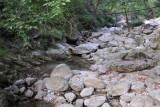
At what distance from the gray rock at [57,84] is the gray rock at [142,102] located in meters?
1.91

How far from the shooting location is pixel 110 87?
3.88 metres

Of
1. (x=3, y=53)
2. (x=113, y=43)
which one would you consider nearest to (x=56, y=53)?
(x=3, y=53)

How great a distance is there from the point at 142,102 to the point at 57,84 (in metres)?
2.37

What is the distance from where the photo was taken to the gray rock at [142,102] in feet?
10.1

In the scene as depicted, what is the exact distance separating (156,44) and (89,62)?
12.7ft

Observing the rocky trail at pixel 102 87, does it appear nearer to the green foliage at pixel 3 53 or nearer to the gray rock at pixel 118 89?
the gray rock at pixel 118 89

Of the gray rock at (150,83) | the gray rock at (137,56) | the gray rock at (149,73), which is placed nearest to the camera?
the gray rock at (150,83)

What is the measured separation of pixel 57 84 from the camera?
4.07 m

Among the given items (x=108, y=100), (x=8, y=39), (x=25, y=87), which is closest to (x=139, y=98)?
(x=108, y=100)

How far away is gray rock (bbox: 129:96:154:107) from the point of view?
10.1ft

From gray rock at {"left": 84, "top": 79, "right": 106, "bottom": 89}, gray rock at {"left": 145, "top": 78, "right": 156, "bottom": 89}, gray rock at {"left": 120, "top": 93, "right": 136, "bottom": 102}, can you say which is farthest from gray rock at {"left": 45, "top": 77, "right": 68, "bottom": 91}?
gray rock at {"left": 145, "top": 78, "right": 156, "bottom": 89}

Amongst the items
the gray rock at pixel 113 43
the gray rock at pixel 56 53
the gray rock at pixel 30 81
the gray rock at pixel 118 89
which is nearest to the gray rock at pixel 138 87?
the gray rock at pixel 118 89

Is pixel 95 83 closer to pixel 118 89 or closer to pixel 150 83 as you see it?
pixel 118 89

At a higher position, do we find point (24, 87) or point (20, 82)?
point (20, 82)
